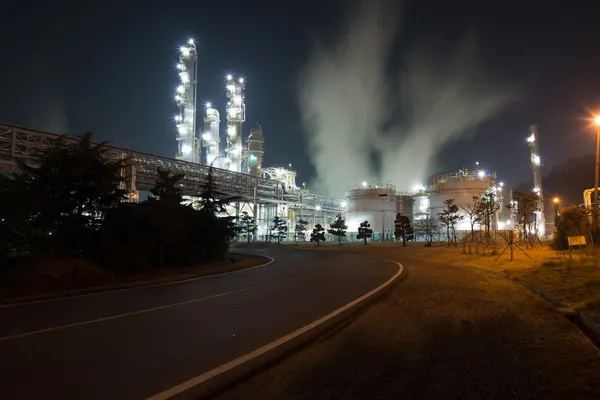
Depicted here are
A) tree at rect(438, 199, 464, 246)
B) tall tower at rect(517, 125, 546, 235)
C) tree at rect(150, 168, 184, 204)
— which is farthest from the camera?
tall tower at rect(517, 125, 546, 235)

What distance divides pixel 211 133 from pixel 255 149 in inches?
382

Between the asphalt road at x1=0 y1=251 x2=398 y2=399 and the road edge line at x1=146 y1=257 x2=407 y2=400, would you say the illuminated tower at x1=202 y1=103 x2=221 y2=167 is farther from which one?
the road edge line at x1=146 y1=257 x2=407 y2=400

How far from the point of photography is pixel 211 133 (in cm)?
7069

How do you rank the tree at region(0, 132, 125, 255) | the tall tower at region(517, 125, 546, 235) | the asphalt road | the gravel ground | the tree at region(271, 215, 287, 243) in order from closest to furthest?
the gravel ground < the asphalt road < the tree at region(0, 132, 125, 255) < the tree at region(271, 215, 287, 243) < the tall tower at region(517, 125, 546, 235)

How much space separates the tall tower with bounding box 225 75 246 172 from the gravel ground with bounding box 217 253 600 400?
6068 cm

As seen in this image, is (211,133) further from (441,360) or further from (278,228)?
(441,360)

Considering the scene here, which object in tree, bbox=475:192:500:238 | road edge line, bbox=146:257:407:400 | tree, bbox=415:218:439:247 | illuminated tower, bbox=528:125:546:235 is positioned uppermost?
illuminated tower, bbox=528:125:546:235

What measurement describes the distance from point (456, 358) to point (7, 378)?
5824 mm

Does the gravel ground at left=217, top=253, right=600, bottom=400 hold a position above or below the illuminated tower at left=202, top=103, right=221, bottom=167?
below

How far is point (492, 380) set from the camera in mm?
4645

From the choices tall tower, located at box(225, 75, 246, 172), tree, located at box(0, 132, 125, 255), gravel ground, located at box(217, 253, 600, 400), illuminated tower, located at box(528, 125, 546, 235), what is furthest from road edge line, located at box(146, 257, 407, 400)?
illuminated tower, located at box(528, 125, 546, 235)

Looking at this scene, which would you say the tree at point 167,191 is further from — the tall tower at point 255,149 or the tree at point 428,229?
the tall tower at point 255,149

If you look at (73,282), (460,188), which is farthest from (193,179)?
(460,188)

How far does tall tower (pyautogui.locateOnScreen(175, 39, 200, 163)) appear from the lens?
63.9 metres
